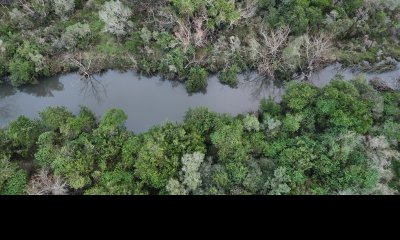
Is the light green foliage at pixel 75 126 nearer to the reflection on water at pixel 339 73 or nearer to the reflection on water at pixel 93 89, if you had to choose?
the reflection on water at pixel 93 89

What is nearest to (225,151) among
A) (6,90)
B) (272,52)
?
(272,52)

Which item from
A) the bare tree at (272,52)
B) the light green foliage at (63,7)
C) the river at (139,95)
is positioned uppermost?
the light green foliage at (63,7)

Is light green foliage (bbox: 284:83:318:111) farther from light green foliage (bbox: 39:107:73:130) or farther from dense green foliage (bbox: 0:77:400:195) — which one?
light green foliage (bbox: 39:107:73:130)

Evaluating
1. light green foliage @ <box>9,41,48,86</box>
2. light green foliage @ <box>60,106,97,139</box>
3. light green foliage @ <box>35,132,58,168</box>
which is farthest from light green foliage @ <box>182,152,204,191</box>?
light green foliage @ <box>9,41,48,86</box>

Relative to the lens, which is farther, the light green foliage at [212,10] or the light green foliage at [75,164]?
the light green foliage at [212,10]

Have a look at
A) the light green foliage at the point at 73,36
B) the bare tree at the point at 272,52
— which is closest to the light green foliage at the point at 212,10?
the bare tree at the point at 272,52
